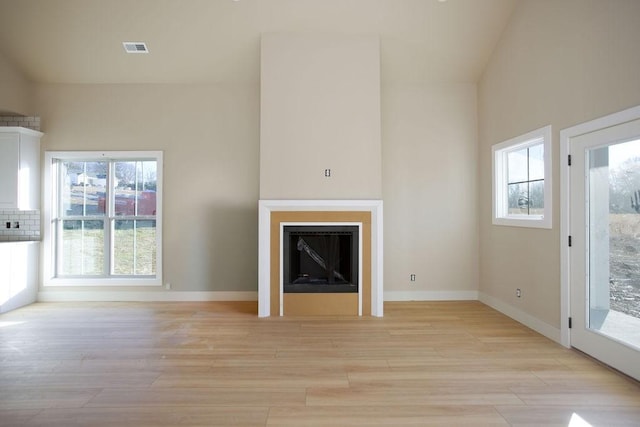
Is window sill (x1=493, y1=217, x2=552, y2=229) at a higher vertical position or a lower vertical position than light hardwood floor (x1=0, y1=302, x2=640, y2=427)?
higher

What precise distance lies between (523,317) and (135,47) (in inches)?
224

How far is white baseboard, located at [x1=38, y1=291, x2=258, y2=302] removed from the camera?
5.32 meters

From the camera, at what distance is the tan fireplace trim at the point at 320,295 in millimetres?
4539

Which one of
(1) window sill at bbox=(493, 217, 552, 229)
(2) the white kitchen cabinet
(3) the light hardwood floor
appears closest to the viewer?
(3) the light hardwood floor

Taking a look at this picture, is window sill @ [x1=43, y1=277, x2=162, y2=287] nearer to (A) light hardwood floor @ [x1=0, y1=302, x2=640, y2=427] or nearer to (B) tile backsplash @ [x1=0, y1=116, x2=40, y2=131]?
(A) light hardwood floor @ [x1=0, y1=302, x2=640, y2=427]

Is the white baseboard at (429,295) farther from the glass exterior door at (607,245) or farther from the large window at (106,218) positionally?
the large window at (106,218)

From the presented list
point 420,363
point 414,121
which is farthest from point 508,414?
point 414,121

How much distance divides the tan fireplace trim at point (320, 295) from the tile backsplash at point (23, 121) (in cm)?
371

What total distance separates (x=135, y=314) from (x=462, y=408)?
153 inches

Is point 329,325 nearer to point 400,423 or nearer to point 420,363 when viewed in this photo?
point 420,363

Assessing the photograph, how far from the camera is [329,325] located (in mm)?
4133

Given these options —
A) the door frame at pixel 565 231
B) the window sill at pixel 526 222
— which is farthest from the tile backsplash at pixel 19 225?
the door frame at pixel 565 231

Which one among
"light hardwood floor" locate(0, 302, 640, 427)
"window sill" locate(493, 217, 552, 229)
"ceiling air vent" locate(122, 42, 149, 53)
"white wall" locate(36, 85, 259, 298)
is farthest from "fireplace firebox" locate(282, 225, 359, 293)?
"ceiling air vent" locate(122, 42, 149, 53)

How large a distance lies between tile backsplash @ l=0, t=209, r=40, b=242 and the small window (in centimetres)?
628
